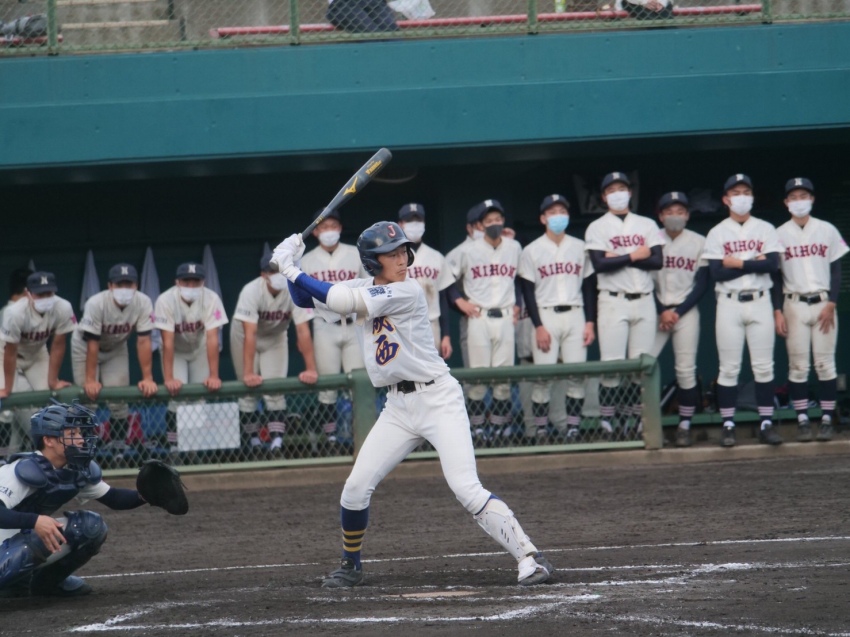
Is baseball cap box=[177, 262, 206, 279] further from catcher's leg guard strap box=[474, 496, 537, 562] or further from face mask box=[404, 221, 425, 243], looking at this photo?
catcher's leg guard strap box=[474, 496, 537, 562]

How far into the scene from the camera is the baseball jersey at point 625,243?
9.41 m

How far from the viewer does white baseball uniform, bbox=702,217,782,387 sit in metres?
9.27

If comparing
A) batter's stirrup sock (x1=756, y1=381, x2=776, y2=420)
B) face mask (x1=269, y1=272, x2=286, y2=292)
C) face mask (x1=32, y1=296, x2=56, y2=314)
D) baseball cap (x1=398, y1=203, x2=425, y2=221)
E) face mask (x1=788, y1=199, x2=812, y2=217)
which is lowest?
batter's stirrup sock (x1=756, y1=381, x2=776, y2=420)

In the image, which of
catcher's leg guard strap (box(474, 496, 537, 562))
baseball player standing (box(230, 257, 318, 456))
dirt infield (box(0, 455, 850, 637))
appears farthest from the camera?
baseball player standing (box(230, 257, 318, 456))

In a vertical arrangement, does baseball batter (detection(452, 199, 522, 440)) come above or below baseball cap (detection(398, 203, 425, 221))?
below

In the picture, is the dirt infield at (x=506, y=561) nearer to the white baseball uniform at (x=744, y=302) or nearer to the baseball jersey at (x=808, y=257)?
the white baseball uniform at (x=744, y=302)

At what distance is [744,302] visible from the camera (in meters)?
9.30

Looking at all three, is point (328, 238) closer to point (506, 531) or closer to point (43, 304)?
point (43, 304)

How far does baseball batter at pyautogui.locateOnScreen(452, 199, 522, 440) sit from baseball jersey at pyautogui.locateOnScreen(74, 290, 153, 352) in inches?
Answer: 91.0

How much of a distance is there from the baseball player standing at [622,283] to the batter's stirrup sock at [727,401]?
62 centimetres

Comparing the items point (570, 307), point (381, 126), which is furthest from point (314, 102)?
point (570, 307)

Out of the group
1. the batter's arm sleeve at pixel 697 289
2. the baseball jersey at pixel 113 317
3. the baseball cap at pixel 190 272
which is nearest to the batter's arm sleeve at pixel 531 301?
the batter's arm sleeve at pixel 697 289

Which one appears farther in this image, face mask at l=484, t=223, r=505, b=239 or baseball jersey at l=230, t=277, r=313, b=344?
face mask at l=484, t=223, r=505, b=239

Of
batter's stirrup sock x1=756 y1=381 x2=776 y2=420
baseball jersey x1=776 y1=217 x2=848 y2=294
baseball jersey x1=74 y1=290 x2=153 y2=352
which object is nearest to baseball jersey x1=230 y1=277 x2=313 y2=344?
baseball jersey x1=74 y1=290 x2=153 y2=352
